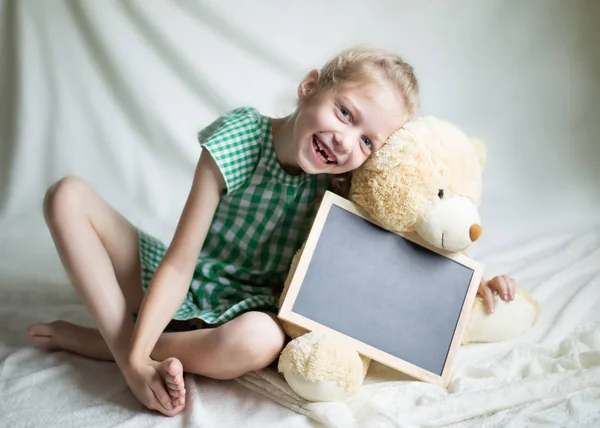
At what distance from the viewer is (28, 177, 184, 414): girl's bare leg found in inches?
42.8

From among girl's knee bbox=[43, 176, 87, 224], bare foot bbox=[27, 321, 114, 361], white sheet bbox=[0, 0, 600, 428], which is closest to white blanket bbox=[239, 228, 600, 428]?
white sheet bbox=[0, 0, 600, 428]

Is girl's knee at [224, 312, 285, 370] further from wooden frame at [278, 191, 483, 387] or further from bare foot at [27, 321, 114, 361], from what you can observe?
bare foot at [27, 321, 114, 361]

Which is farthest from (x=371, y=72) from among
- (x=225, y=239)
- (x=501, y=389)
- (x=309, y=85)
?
(x=501, y=389)

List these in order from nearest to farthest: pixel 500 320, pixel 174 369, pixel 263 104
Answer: pixel 174 369 < pixel 500 320 < pixel 263 104

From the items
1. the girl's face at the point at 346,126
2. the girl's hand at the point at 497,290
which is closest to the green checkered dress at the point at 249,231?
the girl's face at the point at 346,126

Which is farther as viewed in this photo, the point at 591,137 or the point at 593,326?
the point at 591,137

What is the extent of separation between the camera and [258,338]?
1.02 metres

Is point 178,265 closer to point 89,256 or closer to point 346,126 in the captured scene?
point 89,256

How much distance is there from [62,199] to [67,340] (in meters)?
0.23

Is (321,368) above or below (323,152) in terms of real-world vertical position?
below

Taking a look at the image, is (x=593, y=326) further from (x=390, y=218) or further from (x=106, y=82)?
(x=106, y=82)

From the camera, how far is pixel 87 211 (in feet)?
3.75

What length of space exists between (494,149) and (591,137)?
10.5 inches

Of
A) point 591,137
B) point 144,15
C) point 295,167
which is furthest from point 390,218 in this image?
point 591,137
